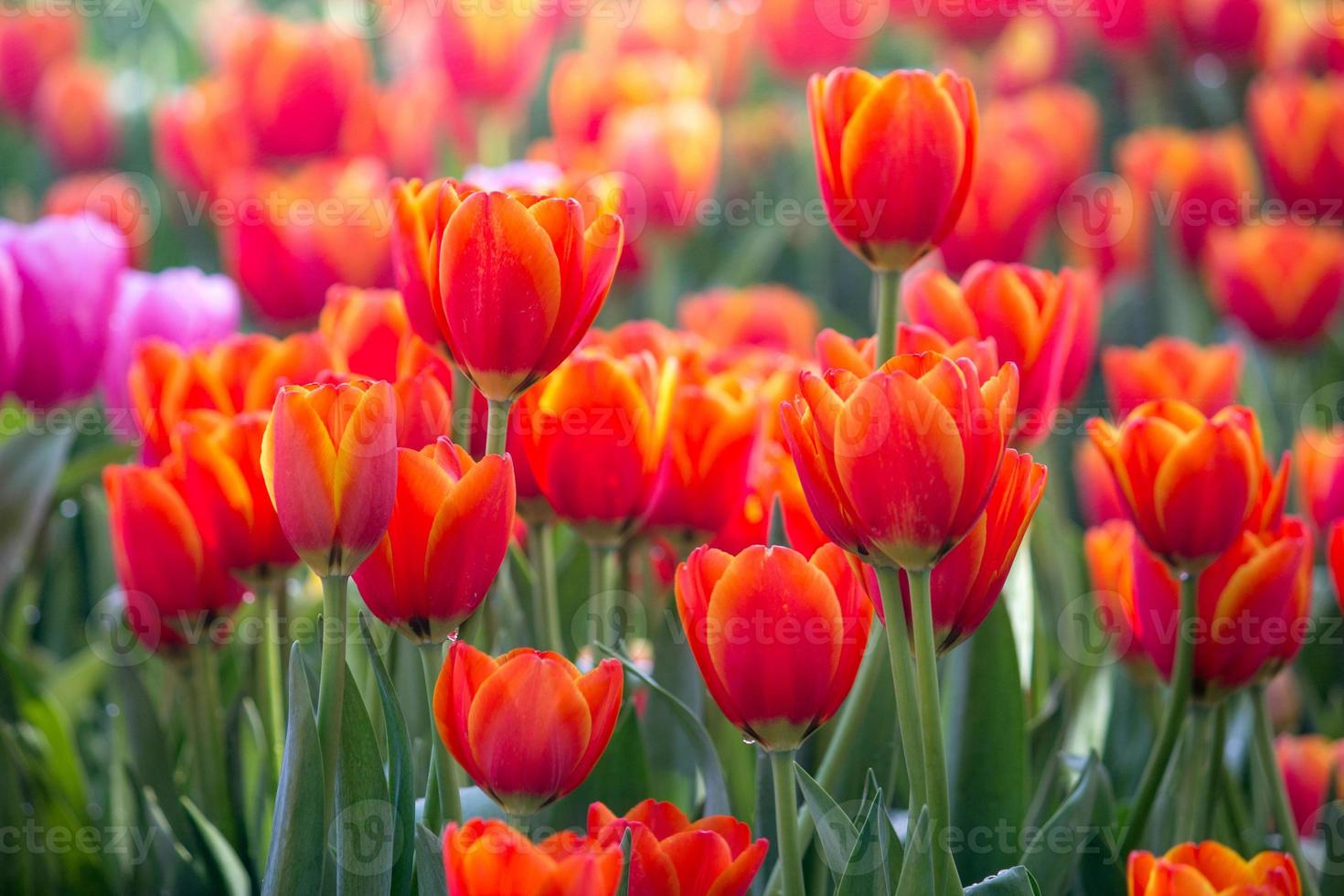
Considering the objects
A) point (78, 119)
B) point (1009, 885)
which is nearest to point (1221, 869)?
point (1009, 885)

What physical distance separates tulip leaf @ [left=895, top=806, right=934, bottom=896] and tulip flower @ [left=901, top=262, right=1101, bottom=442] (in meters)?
0.29

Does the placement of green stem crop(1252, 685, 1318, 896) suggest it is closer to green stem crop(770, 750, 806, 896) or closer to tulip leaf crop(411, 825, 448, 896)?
green stem crop(770, 750, 806, 896)

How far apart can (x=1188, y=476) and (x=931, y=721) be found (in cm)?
20

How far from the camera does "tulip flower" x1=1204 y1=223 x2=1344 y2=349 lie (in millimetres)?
1352

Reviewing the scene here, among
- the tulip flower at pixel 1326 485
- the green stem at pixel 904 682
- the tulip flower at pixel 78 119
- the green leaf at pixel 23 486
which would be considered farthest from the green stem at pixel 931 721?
the tulip flower at pixel 78 119

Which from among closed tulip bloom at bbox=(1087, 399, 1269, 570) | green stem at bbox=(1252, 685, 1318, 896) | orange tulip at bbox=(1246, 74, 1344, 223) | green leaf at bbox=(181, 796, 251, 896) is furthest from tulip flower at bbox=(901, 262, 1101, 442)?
orange tulip at bbox=(1246, 74, 1344, 223)

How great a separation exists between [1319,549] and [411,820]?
96 cm

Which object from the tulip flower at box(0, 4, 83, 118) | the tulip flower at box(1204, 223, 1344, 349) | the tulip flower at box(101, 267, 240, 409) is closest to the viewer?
the tulip flower at box(101, 267, 240, 409)

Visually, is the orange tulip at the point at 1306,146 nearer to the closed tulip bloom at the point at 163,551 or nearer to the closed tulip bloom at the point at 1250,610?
the closed tulip bloom at the point at 1250,610

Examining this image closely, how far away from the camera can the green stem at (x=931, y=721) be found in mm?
565

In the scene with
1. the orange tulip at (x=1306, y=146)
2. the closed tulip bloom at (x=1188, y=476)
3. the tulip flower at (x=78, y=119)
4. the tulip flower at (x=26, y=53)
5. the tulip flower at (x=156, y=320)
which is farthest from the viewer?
the tulip flower at (x=26, y=53)

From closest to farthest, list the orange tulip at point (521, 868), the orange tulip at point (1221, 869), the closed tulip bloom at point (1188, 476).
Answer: the orange tulip at point (521, 868), the orange tulip at point (1221, 869), the closed tulip bloom at point (1188, 476)

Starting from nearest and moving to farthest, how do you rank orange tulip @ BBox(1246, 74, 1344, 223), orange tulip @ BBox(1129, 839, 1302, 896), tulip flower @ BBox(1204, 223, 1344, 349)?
orange tulip @ BBox(1129, 839, 1302, 896) → tulip flower @ BBox(1204, 223, 1344, 349) → orange tulip @ BBox(1246, 74, 1344, 223)

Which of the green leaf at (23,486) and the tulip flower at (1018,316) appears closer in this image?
the tulip flower at (1018,316)
